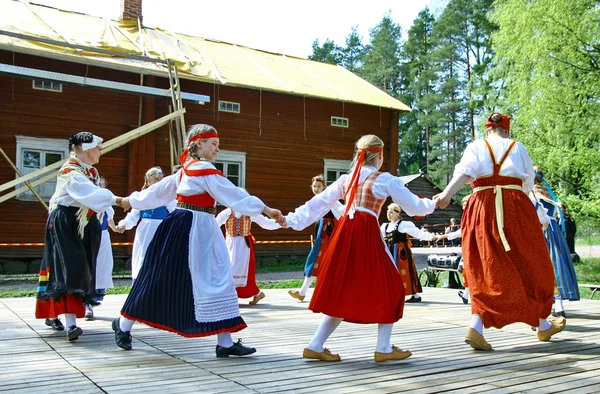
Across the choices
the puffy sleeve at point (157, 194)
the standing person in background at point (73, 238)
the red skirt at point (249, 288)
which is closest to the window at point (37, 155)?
the red skirt at point (249, 288)

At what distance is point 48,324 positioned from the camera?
4.99 meters

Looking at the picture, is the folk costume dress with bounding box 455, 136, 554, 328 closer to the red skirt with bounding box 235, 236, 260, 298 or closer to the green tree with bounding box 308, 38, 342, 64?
the red skirt with bounding box 235, 236, 260, 298

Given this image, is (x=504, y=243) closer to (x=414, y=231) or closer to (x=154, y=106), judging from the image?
(x=414, y=231)

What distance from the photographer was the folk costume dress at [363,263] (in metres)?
3.68

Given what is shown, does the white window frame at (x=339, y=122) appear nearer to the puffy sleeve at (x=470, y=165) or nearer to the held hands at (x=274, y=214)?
the puffy sleeve at (x=470, y=165)

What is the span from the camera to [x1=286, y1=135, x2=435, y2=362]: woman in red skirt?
→ 369 cm

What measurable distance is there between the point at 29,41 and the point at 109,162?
9.98 feet

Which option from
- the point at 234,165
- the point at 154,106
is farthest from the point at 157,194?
the point at 234,165

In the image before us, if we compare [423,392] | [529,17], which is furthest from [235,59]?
[423,392]

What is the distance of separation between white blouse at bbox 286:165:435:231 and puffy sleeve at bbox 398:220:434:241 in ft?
10.1

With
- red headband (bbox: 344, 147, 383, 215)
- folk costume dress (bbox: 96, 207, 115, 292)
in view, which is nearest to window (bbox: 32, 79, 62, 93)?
folk costume dress (bbox: 96, 207, 115, 292)

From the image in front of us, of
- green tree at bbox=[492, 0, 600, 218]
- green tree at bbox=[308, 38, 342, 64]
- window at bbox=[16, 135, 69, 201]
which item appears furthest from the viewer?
green tree at bbox=[308, 38, 342, 64]

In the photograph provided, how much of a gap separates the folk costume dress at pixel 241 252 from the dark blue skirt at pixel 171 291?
3037mm

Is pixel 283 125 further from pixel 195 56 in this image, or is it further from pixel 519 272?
pixel 519 272
